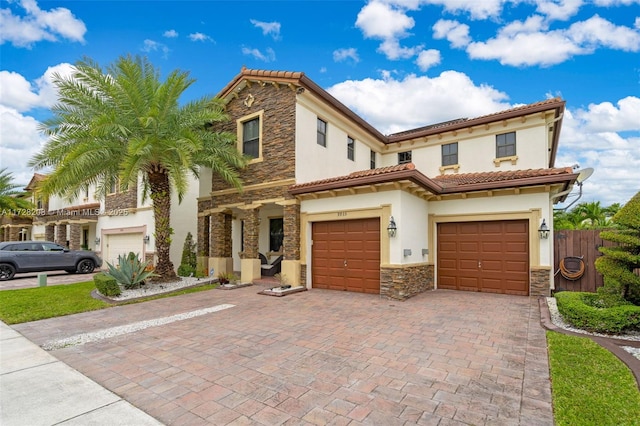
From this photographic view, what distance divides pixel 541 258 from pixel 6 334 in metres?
13.7

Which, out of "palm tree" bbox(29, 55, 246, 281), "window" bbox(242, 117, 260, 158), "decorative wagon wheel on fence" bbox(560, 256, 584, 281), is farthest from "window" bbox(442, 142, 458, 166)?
"palm tree" bbox(29, 55, 246, 281)

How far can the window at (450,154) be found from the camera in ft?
50.3

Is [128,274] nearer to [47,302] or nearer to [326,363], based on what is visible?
[47,302]

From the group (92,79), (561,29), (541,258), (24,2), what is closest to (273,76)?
(92,79)

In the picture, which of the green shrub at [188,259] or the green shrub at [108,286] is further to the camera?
the green shrub at [188,259]

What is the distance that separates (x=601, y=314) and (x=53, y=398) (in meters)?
8.80

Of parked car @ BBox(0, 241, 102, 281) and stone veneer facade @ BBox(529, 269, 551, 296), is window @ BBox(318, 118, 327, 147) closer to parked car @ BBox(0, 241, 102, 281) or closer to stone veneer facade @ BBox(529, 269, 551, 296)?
stone veneer facade @ BBox(529, 269, 551, 296)

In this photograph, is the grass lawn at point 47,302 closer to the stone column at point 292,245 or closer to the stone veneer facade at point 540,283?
the stone column at point 292,245

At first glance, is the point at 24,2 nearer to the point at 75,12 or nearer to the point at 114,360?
the point at 75,12

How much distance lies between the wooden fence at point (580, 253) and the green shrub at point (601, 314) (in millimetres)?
3533

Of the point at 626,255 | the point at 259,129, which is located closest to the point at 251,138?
the point at 259,129

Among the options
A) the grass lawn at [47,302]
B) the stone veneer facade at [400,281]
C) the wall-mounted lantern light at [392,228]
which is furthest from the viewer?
the wall-mounted lantern light at [392,228]

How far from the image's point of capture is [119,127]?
10.8m

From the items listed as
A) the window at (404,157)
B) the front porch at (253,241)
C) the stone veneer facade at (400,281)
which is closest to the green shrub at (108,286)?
the front porch at (253,241)
